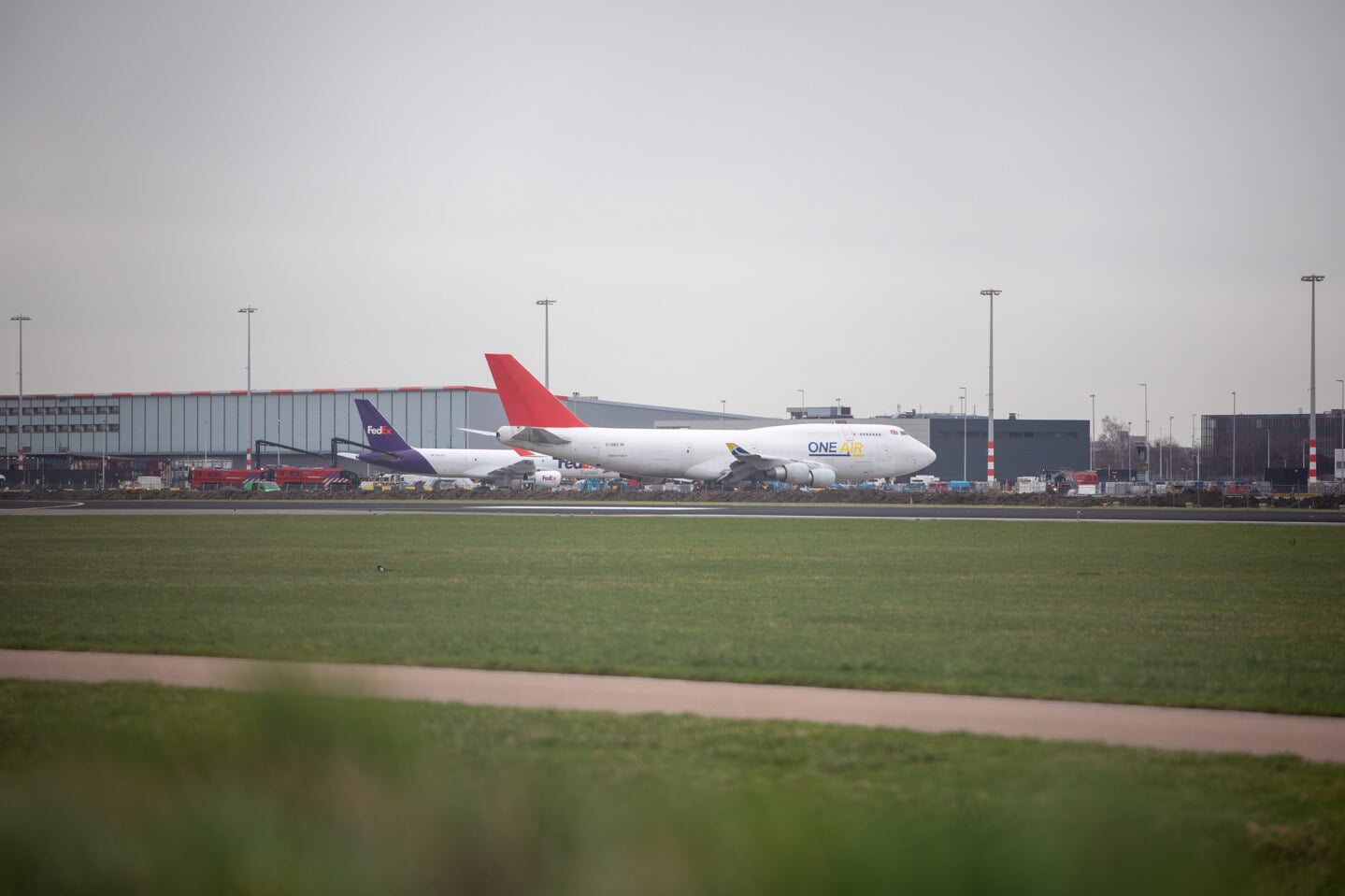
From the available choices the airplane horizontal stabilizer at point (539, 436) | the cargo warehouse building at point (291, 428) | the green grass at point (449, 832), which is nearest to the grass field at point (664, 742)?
the green grass at point (449, 832)

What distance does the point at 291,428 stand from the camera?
113 m

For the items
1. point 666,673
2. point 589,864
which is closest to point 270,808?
point 589,864

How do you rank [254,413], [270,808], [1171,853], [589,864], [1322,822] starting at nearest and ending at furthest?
[1171,853]
[589,864]
[270,808]
[1322,822]
[254,413]

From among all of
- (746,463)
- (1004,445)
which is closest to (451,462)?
(746,463)

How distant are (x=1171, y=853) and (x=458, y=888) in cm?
202

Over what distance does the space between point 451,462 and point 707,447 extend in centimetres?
2479

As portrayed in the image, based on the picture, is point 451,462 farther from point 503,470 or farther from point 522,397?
point 522,397

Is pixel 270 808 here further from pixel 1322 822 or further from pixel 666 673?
pixel 666 673

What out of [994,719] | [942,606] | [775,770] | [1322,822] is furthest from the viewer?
[942,606]

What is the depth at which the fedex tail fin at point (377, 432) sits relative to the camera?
82812 mm

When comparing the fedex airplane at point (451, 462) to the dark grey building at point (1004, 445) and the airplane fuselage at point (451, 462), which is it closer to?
the airplane fuselage at point (451, 462)

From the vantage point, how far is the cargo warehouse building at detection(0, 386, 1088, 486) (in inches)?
4264

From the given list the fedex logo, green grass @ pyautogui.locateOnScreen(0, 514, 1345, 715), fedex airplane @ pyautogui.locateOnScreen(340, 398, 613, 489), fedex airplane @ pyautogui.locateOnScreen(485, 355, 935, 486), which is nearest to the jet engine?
fedex airplane @ pyautogui.locateOnScreen(485, 355, 935, 486)

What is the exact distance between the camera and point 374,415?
83.6 m
